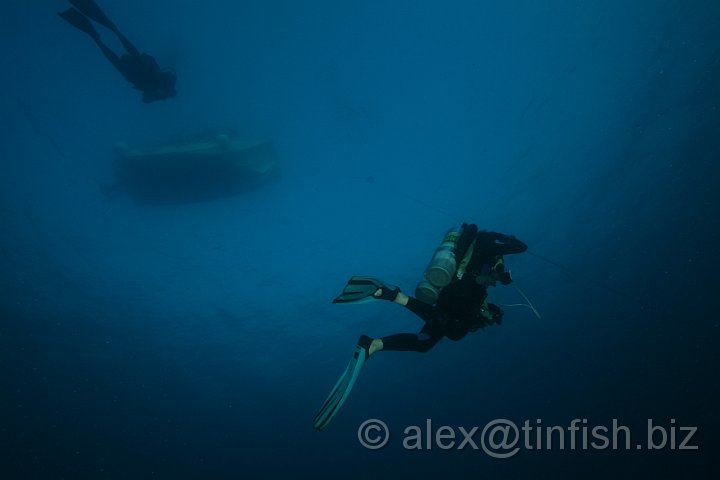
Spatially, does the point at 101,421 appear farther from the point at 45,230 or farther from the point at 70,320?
the point at 45,230

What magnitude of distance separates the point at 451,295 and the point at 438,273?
1.75 feet

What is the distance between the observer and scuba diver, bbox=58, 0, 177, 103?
28.5ft

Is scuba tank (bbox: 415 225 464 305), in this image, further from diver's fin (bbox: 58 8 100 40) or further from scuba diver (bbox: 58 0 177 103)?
diver's fin (bbox: 58 8 100 40)

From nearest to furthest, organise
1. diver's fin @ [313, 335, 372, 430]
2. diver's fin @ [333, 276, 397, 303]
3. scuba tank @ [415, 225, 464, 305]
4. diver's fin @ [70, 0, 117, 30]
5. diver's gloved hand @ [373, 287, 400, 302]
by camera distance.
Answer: scuba tank @ [415, 225, 464, 305], diver's fin @ [313, 335, 372, 430], diver's fin @ [333, 276, 397, 303], diver's gloved hand @ [373, 287, 400, 302], diver's fin @ [70, 0, 117, 30]

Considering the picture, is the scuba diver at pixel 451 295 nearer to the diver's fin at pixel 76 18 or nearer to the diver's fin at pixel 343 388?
the diver's fin at pixel 343 388

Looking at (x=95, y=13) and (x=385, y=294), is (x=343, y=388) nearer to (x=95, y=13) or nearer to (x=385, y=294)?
(x=385, y=294)

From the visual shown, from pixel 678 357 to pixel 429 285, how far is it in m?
43.1

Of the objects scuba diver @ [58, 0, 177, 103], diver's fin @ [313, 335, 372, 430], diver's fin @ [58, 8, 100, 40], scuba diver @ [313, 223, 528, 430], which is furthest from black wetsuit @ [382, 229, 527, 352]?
diver's fin @ [58, 8, 100, 40]

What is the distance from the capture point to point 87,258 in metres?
19.4

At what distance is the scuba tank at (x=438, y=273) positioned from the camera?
16.5ft

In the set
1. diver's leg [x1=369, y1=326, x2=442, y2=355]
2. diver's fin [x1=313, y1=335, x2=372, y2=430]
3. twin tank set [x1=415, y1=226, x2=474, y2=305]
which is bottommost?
diver's fin [x1=313, y1=335, x2=372, y2=430]

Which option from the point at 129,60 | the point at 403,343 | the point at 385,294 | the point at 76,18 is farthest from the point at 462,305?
the point at 76,18

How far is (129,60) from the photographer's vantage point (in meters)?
9.47

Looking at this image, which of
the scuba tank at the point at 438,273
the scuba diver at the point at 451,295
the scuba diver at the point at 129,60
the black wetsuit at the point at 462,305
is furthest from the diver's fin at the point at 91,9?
the black wetsuit at the point at 462,305
